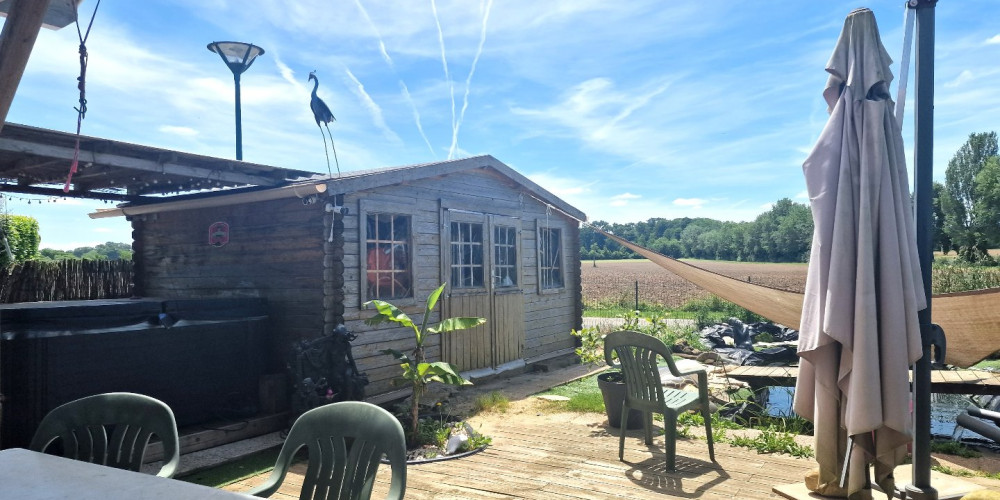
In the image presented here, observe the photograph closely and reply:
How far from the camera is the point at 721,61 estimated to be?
10.5 meters

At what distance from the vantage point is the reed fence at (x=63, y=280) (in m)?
9.83

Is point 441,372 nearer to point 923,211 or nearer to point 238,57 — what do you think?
point 923,211

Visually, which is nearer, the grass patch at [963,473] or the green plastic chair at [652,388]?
the grass patch at [963,473]

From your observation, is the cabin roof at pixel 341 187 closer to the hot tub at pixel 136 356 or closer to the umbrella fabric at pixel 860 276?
the hot tub at pixel 136 356

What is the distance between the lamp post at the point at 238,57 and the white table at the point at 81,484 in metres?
6.69

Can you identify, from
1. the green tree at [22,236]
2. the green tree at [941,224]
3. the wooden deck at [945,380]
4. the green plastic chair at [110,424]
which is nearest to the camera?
the green plastic chair at [110,424]

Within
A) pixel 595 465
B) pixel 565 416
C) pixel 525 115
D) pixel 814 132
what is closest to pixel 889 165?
pixel 814 132

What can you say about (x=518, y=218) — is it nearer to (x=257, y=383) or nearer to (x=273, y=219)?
(x=273, y=219)

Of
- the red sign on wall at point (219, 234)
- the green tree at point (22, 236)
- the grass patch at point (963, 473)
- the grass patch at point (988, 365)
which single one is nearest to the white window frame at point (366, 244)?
the red sign on wall at point (219, 234)

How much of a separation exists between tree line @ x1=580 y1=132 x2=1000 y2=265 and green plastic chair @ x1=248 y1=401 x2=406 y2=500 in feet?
99.8

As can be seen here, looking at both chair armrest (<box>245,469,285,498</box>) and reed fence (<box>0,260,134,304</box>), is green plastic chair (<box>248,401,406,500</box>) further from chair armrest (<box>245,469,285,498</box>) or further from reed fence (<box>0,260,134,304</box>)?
reed fence (<box>0,260,134,304</box>)

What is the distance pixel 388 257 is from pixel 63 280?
7.03 m

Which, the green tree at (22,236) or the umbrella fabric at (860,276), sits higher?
the green tree at (22,236)

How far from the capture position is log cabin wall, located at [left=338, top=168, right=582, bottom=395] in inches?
242
